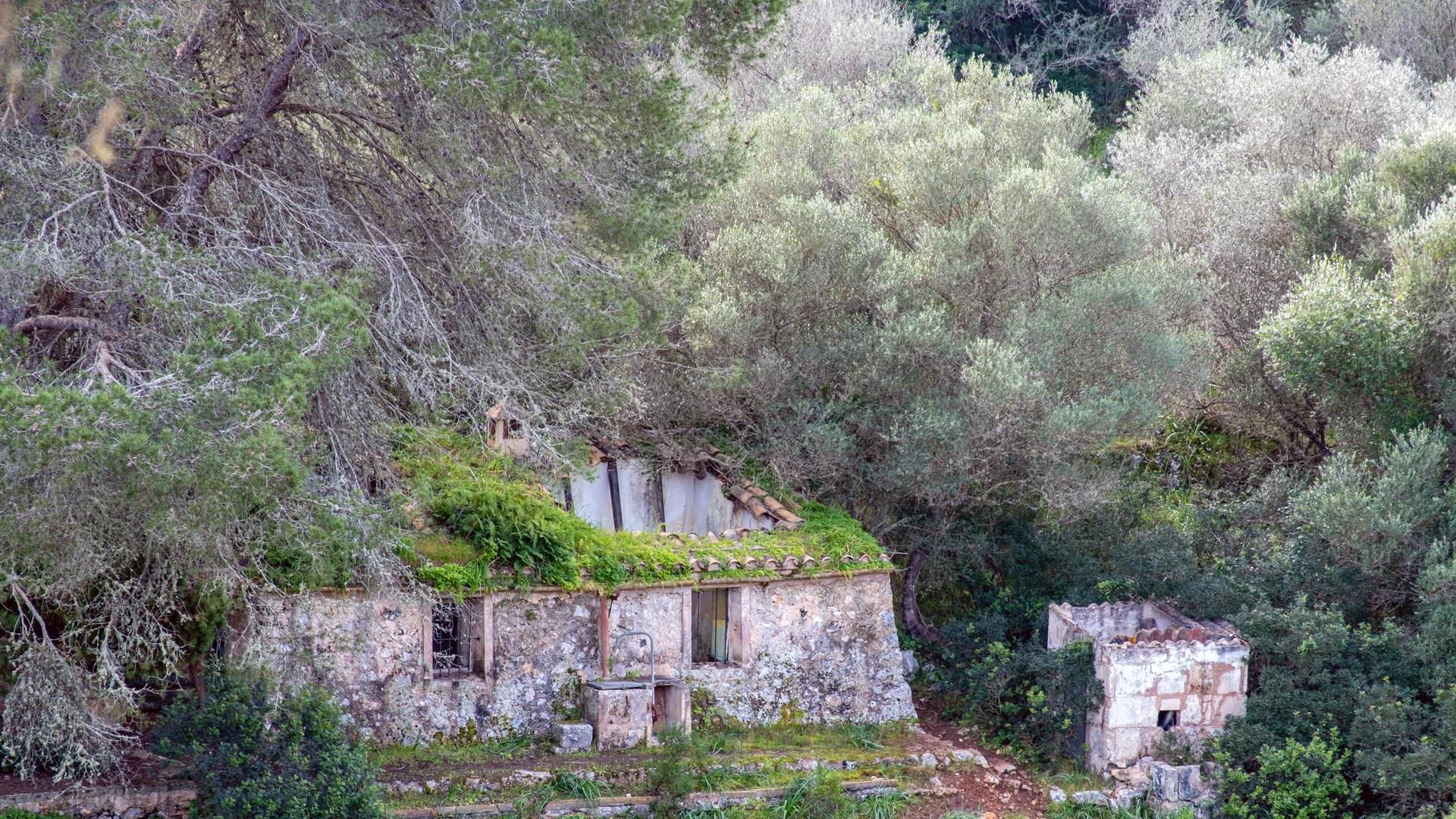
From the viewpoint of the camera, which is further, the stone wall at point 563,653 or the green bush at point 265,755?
the stone wall at point 563,653

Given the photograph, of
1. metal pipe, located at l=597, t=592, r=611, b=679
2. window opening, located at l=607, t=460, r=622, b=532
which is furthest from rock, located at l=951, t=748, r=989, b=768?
window opening, located at l=607, t=460, r=622, b=532

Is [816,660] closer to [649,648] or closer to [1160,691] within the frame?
[649,648]

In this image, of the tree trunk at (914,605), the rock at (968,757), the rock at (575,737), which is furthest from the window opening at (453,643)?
the tree trunk at (914,605)

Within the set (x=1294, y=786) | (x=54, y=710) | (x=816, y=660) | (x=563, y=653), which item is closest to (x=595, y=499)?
(x=563, y=653)

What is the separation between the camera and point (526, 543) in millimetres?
13797

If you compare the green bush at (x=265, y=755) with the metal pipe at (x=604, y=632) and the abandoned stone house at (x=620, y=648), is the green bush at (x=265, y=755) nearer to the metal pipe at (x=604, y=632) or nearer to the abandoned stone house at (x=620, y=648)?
the abandoned stone house at (x=620, y=648)

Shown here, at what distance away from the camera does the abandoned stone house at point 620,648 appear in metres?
13.2

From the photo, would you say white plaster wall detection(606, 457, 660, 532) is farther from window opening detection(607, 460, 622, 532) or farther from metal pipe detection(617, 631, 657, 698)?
metal pipe detection(617, 631, 657, 698)

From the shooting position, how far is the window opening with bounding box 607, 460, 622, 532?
17.2m

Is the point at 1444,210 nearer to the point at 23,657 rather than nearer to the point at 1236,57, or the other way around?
the point at 1236,57

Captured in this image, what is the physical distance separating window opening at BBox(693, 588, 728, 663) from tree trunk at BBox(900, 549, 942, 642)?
13.6 feet

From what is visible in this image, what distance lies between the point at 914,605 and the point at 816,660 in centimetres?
375

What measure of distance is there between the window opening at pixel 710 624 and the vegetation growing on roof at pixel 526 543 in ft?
2.82

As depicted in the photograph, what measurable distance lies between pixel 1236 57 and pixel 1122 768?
55.5 ft
